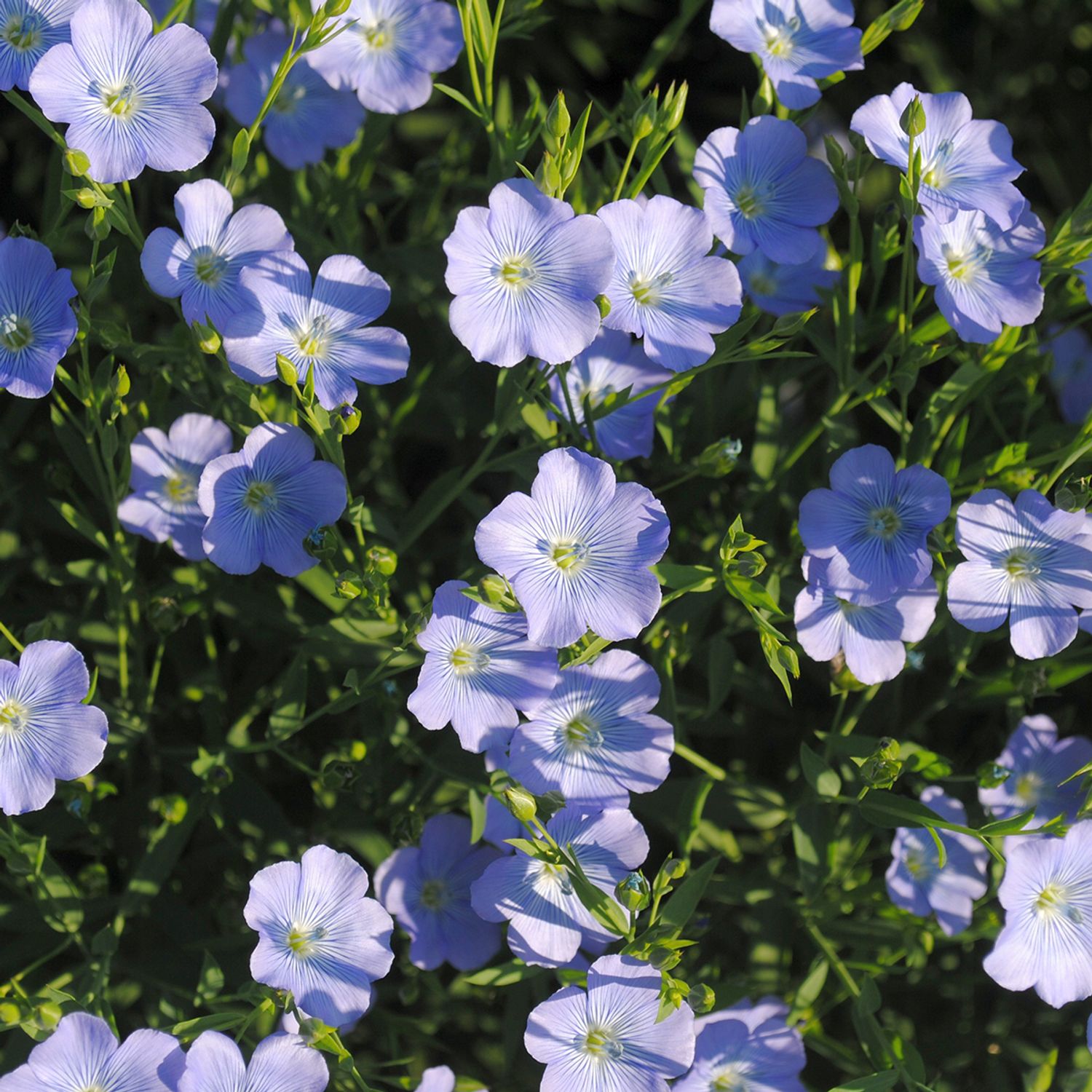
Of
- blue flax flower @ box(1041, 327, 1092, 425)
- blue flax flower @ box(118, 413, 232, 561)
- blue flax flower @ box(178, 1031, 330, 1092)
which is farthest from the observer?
blue flax flower @ box(1041, 327, 1092, 425)

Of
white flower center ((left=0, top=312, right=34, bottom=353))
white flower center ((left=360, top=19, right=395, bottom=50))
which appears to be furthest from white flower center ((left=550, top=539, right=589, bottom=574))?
white flower center ((left=360, top=19, right=395, bottom=50))

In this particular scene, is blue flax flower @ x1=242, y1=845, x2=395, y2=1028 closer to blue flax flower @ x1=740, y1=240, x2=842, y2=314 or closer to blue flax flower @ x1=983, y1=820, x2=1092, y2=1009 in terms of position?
blue flax flower @ x1=983, y1=820, x2=1092, y2=1009

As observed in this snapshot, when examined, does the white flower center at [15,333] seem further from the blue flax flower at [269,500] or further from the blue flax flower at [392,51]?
the blue flax flower at [392,51]

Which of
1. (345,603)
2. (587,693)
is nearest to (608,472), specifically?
(587,693)

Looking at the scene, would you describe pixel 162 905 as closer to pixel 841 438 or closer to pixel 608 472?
pixel 608 472

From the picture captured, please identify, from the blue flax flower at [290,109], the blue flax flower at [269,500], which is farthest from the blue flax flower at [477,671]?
the blue flax flower at [290,109]
